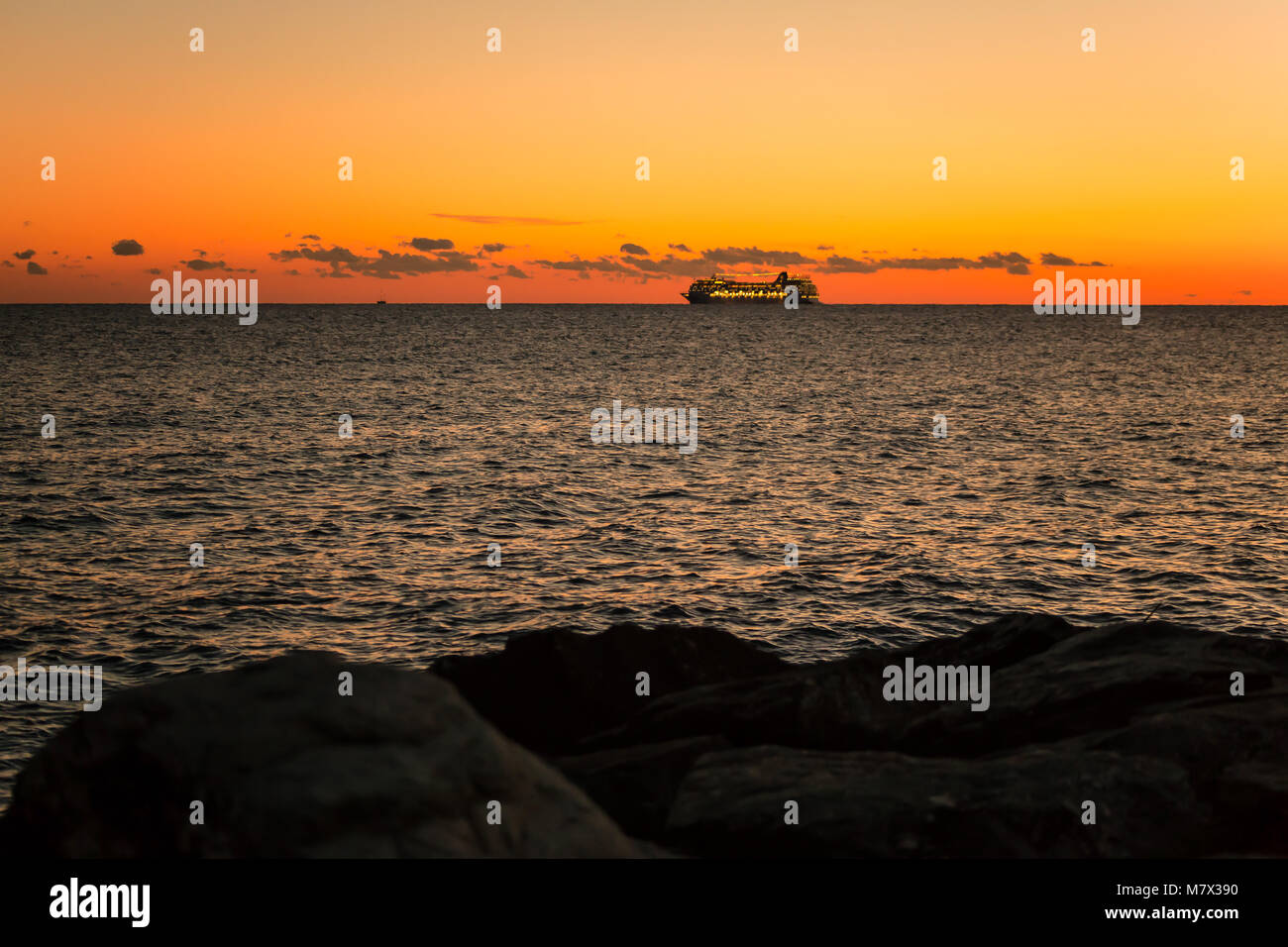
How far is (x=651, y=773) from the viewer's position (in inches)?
408

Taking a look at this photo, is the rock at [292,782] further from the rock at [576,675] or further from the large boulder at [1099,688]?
the rock at [576,675]

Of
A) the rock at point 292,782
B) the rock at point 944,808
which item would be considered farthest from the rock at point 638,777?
the rock at point 292,782

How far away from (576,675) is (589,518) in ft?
62.1

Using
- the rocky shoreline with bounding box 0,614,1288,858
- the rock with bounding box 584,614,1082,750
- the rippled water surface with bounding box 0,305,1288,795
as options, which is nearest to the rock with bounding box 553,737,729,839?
the rocky shoreline with bounding box 0,614,1288,858

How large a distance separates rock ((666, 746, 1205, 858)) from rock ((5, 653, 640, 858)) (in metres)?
1.29

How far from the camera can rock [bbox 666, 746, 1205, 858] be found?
8430 mm

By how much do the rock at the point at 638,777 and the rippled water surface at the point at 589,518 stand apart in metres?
9.77

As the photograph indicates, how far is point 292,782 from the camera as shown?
23.4ft

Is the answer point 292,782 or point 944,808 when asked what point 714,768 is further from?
point 292,782

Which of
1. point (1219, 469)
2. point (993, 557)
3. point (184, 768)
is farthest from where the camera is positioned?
point (1219, 469)

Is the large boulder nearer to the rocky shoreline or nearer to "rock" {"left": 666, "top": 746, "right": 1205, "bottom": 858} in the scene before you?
the rocky shoreline
